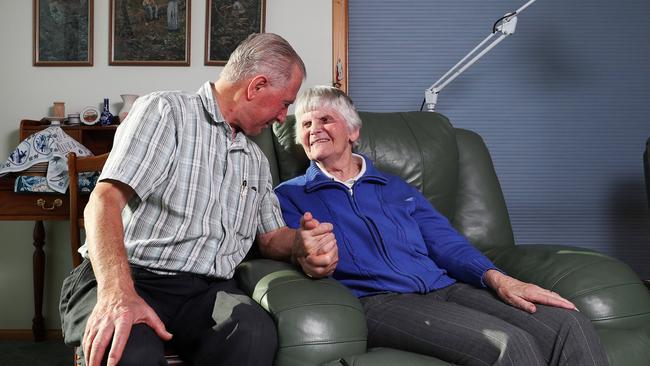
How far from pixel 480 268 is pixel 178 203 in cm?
81

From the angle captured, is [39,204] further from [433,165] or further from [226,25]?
[433,165]

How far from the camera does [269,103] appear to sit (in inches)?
65.1

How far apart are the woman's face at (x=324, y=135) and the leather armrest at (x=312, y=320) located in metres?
0.55

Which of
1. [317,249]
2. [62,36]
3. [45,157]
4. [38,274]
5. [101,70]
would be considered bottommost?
[38,274]

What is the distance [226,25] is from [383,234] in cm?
168

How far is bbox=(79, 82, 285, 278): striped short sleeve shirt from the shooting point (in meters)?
1.42

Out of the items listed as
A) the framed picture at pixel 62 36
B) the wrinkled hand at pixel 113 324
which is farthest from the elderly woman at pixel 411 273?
the framed picture at pixel 62 36

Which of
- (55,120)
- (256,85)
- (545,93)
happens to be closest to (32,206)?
(55,120)

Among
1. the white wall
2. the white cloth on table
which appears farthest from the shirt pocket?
the white wall

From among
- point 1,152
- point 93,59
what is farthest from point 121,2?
point 1,152

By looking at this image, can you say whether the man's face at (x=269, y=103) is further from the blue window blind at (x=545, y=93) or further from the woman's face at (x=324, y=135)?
the blue window blind at (x=545, y=93)

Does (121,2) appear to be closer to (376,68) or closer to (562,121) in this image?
(376,68)

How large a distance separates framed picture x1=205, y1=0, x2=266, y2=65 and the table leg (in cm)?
111

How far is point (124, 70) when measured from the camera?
3090 mm
